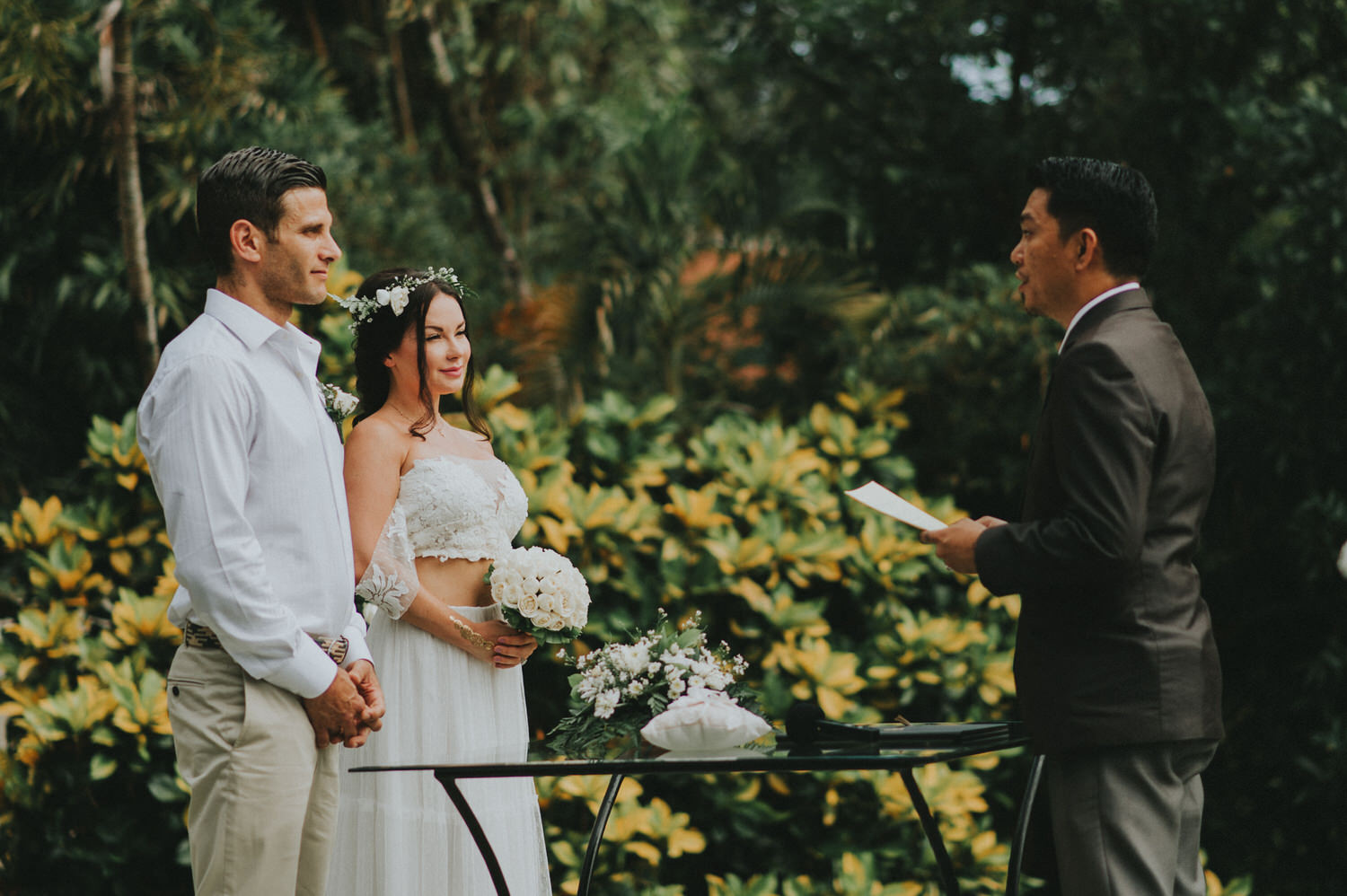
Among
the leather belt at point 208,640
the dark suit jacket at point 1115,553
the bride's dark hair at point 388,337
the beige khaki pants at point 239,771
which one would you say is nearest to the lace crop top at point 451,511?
the bride's dark hair at point 388,337

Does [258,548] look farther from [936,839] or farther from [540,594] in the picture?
[936,839]

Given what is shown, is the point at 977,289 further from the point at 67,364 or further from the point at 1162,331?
the point at 67,364

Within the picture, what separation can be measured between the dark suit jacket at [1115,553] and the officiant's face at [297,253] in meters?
1.53

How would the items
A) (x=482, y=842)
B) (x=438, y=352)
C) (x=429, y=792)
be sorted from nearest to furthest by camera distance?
(x=482, y=842) < (x=429, y=792) < (x=438, y=352)

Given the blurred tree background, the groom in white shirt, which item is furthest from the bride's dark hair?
the blurred tree background

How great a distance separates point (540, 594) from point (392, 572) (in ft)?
1.34

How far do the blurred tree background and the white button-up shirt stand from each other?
1917mm

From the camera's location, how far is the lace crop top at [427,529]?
3.27 metres

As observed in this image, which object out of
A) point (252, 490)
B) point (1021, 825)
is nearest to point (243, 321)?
point (252, 490)

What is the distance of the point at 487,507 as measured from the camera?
11.1 ft

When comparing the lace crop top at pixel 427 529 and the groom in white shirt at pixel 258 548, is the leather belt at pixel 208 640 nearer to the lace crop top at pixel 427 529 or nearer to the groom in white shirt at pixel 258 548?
the groom in white shirt at pixel 258 548

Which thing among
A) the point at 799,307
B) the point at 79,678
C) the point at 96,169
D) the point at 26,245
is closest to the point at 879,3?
the point at 799,307

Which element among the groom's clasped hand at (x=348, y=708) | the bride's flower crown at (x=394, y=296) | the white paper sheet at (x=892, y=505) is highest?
the bride's flower crown at (x=394, y=296)

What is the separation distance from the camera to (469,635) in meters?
3.33
